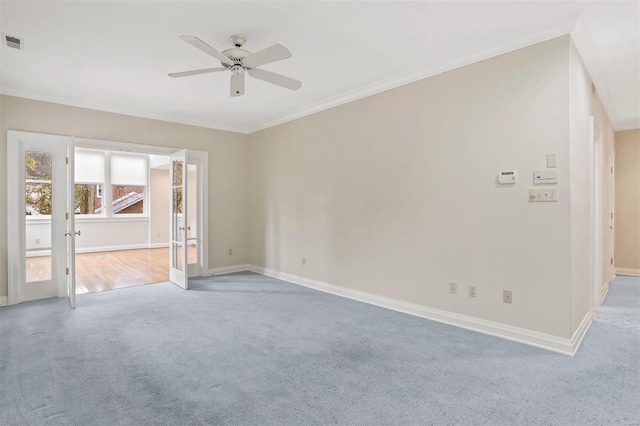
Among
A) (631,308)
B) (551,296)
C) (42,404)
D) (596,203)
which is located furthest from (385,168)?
(42,404)

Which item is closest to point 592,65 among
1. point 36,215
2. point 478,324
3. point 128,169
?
point 478,324

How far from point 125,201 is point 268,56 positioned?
854 centimetres

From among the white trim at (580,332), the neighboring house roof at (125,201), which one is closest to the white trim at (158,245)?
the neighboring house roof at (125,201)

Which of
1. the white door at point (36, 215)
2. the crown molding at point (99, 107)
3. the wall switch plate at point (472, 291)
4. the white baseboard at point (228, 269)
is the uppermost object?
the crown molding at point (99, 107)

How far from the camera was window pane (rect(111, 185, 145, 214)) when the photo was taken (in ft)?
30.3

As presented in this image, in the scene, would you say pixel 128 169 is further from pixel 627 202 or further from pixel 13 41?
pixel 627 202

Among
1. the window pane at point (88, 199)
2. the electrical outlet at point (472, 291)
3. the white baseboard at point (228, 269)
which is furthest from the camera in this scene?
the window pane at point (88, 199)

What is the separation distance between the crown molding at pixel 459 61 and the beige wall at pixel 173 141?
202 centimetres

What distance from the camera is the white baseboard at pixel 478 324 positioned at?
111 inches

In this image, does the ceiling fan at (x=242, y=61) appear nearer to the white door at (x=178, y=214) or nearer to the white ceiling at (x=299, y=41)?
the white ceiling at (x=299, y=41)

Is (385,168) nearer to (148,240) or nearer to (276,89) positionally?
(276,89)

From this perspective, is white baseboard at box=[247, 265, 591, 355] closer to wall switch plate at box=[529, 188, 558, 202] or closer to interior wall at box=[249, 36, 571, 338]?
interior wall at box=[249, 36, 571, 338]

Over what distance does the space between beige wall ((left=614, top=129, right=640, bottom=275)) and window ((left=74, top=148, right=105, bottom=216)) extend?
11282 mm

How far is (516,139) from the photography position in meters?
3.02
